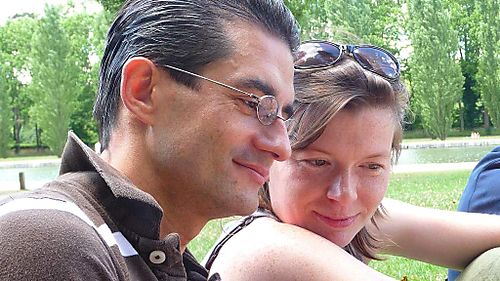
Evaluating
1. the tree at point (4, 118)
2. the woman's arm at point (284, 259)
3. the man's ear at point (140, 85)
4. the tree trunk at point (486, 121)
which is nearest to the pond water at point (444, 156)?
the tree trunk at point (486, 121)

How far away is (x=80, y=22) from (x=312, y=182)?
40444 mm

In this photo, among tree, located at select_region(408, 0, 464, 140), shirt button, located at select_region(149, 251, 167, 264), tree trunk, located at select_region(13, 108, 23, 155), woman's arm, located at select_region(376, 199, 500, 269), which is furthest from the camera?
tree trunk, located at select_region(13, 108, 23, 155)

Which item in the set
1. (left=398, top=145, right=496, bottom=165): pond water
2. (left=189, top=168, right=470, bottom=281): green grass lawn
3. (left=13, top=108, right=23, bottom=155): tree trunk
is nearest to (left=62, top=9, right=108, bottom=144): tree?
(left=13, top=108, right=23, bottom=155): tree trunk

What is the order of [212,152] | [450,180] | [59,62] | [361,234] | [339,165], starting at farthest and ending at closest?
[59,62], [450,180], [361,234], [339,165], [212,152]

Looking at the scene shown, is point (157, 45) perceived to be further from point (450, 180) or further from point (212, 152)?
point (450, 180)

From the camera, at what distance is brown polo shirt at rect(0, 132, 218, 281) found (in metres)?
1.02

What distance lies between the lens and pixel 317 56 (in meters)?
2.04

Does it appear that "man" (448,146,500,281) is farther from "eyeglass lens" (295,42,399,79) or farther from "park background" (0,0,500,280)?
"park background" (0,0,500,280)

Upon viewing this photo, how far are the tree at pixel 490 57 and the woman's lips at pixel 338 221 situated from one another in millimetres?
30951

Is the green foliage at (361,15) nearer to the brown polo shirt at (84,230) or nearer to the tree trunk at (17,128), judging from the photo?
the brown polo shirt at (84,230)

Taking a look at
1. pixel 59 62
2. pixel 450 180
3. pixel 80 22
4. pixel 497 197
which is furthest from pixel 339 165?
pixel 80 22

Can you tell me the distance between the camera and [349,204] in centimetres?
195

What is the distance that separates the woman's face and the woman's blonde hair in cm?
3

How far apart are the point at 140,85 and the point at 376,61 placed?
854 millimetres
